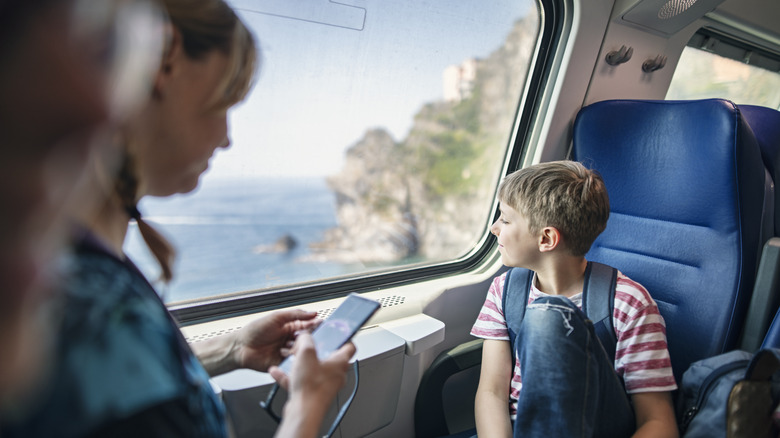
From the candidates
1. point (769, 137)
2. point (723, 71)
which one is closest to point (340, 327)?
point (769, 137)

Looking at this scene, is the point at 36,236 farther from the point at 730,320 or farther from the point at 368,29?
the point at 730,320

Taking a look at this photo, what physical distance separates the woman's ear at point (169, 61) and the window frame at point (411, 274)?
103 cm

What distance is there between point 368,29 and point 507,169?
935mm

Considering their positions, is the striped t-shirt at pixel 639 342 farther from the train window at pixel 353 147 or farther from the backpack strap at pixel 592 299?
the train window at pixel 353 147

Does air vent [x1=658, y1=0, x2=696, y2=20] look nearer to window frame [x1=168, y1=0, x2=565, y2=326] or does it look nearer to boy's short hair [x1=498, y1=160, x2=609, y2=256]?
window frame [x1=168, y1=0, x2=565, y2=326]

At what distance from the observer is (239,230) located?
1.52 meters

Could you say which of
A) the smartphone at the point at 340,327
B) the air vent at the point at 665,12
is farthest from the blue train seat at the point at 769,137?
the smartphone at the point at 340,327

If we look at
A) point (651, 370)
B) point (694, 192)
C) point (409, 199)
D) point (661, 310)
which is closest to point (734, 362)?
point (651, 370)

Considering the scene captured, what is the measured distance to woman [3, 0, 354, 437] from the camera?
1.36 ft

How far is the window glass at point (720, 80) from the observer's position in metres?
2.46

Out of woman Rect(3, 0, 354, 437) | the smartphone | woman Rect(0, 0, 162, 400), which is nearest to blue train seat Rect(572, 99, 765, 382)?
the smartphone

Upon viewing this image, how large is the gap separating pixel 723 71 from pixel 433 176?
2.06 meters

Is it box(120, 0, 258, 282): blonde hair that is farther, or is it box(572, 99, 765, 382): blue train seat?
box(572, 99, 765, 382): blue train seat

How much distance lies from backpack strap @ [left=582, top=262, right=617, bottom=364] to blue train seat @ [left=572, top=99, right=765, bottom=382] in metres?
0.22
